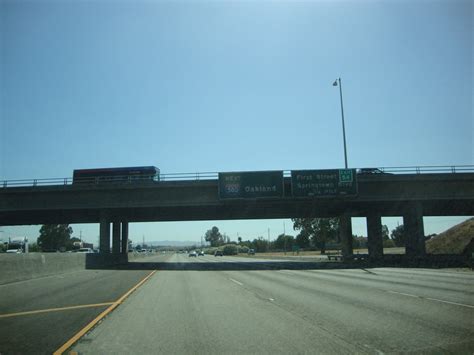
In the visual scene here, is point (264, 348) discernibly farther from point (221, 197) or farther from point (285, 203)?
point (285, 203)

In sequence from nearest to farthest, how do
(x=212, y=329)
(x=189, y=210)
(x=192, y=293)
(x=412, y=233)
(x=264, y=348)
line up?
(x=264, y=348) → (x=212, y=329) → (x=192, y=293) → (x=412, y=233) → (x=189, y=210)

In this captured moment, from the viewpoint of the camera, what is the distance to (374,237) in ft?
170

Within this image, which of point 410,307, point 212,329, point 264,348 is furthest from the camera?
point 410,307

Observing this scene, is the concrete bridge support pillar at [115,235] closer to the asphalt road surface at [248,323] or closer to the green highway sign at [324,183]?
the green highway sign at [324,183]

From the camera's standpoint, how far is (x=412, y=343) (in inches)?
302

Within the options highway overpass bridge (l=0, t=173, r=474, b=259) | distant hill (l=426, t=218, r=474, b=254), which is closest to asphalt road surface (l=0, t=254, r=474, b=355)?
highway overpass bridge (l=0, t=173, r=474, b=259)

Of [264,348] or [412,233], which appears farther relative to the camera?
[412,233]

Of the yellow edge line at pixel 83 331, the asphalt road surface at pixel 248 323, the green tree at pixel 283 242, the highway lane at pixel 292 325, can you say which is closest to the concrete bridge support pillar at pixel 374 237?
the asphalt road surface at pixel 248 323

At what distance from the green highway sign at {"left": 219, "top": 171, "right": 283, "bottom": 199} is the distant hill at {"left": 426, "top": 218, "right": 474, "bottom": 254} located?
34.9 m

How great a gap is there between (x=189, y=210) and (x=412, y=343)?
144 feet

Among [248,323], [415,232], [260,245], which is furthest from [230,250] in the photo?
[248,323]

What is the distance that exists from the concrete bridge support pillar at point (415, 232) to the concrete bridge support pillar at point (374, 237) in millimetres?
3789

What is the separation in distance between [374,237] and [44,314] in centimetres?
4561

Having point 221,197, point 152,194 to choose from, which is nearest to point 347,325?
point 221,197
